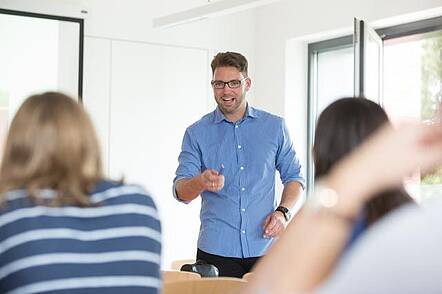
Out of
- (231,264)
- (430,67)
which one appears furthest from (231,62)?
(430,67)

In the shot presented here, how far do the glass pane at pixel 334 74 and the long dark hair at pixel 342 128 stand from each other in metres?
4.89

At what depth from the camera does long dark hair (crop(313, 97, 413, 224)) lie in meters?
1.22

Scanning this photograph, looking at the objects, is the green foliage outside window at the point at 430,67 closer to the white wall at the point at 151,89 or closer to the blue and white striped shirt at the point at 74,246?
the white wall at the point at 151,89

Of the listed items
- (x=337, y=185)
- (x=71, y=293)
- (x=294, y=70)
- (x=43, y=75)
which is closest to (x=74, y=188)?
(x=71, y=293)

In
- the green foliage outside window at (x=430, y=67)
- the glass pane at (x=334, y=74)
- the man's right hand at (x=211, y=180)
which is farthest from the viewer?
the glass pane at (x=334, y=74)

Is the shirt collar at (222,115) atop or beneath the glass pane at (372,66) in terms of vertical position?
beneath

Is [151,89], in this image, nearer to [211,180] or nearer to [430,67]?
[430,67]

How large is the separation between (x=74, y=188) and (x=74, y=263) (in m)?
0.17

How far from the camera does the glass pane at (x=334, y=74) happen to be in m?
6.18

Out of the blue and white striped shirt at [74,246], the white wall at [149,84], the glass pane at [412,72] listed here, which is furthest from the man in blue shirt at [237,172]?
the white wall at [149,84]

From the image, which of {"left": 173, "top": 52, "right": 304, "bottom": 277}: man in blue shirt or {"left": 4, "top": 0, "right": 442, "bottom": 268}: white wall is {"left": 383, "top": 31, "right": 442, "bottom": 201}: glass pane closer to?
{"left": 4, "top": 0, "right": 442, "bottom": 268}: white wall

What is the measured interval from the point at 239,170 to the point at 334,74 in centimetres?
282

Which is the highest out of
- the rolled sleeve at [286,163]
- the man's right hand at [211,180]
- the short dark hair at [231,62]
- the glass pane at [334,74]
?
the glass pane at [334,74]

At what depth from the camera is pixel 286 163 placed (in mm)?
3895
